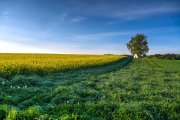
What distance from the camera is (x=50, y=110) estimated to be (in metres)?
10.3

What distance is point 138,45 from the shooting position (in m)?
147

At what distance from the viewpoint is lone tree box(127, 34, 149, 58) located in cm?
14562

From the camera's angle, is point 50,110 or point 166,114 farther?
point 166,114

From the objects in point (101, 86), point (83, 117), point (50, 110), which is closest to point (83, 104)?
point (50, 110)

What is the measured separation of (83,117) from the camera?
898 centimetres

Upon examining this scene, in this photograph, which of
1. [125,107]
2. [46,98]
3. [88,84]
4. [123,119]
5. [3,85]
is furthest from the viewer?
[88,84]

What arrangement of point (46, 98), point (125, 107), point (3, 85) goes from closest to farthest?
point (125, 107) < point (46, 98) < point (3, 85)

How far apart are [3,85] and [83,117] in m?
8.75

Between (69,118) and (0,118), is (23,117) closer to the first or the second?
(0,118)

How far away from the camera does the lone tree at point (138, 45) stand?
145625mm

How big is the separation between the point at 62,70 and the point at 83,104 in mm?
17835

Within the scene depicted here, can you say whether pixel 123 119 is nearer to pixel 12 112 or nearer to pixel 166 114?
pixel 166 114

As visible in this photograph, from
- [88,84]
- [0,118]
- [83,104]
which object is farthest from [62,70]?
[0,118]

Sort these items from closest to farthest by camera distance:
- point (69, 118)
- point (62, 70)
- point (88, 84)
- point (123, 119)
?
1. point (69, 118)
2. point (123, 119)
3. point (88, 84)
4. point (62, 70)
